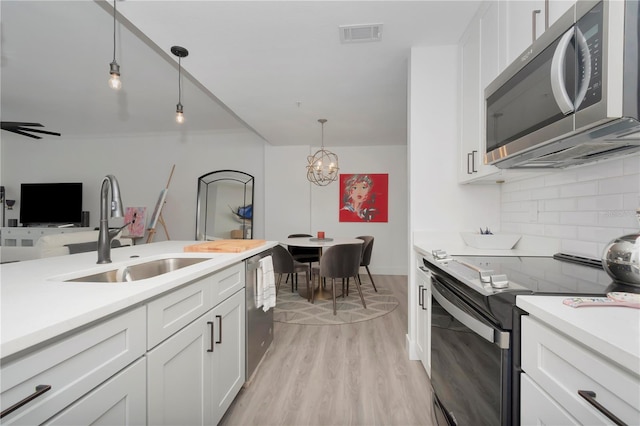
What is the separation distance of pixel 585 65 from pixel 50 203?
788 centimetres

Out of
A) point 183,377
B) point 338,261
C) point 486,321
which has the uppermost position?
point 486,321

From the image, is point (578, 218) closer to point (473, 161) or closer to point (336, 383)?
point (473, 161)

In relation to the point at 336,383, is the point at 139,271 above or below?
above

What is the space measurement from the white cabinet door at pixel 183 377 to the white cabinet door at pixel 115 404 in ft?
0.13

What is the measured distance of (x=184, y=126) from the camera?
5223 mm

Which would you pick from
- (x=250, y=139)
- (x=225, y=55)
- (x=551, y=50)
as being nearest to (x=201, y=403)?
(x=551, y=50)

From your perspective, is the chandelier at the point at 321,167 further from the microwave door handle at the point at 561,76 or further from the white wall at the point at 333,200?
the microwave door handle at the point at 561,76

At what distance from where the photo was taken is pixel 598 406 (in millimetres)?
573

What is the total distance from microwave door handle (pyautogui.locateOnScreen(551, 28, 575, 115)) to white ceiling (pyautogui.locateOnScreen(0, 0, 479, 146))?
3.61 feet

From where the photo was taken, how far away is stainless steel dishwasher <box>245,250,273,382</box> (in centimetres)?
190

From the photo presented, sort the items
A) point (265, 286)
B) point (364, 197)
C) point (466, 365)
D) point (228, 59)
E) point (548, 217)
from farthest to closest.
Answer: point (364, 197)
point (228, 59)
point (265, 286)
point (548, 217)
point (466, 365)

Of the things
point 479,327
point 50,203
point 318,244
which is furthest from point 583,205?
point 50,203

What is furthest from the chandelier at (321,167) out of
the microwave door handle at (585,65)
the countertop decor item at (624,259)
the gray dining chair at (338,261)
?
the countertop decor item at (624,259)

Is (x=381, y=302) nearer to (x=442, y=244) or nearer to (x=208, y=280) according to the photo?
(x=442, y=244)
